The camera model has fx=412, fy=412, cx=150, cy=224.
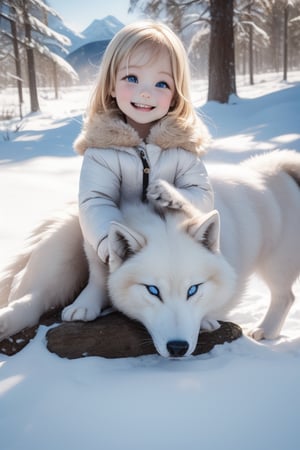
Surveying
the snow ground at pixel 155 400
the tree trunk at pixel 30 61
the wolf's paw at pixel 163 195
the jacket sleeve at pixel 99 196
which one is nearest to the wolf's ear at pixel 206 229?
the wolf's paw at pixel 163 195

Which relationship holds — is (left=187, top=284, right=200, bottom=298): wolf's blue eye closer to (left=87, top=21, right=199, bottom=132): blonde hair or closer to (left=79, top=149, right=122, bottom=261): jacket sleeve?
(left=79, top=149, right=122, bottom=261): jacket sleeve

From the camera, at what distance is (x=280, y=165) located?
8.77 feet

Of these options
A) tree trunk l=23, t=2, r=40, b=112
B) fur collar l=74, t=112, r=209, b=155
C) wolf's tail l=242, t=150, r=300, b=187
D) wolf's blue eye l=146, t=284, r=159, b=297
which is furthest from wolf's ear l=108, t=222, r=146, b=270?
tree trunk l=23, t=2, r=40, b=112

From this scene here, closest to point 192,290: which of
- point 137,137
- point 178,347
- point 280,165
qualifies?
point 178,347

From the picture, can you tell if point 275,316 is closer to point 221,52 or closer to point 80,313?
point 80,313

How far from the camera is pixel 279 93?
12.8 metres

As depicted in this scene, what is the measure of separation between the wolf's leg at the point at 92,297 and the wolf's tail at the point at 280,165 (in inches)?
49.4

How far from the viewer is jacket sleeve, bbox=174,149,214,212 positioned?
6.93 ft

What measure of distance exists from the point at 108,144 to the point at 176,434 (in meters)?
1.44

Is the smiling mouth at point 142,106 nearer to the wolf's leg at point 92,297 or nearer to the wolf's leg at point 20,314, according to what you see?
the wolf's leg at point 92,297

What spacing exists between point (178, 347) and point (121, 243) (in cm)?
49

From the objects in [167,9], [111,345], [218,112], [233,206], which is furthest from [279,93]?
[111,345]

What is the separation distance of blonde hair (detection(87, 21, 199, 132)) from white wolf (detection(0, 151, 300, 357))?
0.48m

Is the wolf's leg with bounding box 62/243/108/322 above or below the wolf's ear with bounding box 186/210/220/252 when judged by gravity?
below
